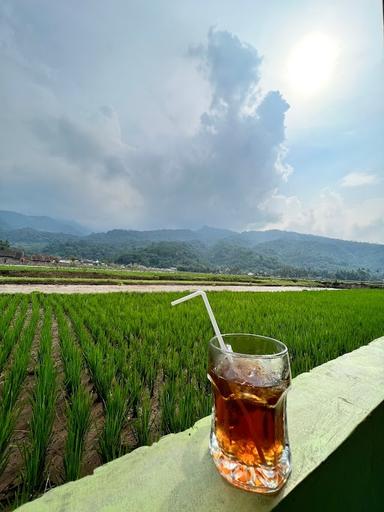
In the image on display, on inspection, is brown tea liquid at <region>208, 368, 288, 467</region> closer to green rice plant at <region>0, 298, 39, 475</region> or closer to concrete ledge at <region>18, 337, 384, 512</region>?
concrete ledge at <region>18, 337, 384, 512</region>

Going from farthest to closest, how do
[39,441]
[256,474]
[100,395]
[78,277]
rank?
[78,277] → [100,395] → [39,441] → [256,474]

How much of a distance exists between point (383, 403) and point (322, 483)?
1.70 ft

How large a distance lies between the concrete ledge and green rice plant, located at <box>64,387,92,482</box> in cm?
32

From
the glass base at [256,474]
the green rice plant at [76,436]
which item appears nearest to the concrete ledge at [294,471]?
the glass base at [256,474]

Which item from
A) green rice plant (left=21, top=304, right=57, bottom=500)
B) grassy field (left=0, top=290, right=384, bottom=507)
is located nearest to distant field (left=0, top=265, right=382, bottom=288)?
grassy field (left=0, top=290, right=384, bottom=507)

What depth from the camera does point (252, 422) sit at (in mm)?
734

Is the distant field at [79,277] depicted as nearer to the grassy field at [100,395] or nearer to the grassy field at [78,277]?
the grassy field at [78,277]

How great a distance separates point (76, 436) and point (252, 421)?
0.81 m

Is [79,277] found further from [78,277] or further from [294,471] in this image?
[294,471]

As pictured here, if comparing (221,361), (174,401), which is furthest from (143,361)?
(221,361)

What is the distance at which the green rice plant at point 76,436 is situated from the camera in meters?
0.98

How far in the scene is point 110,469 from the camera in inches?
30.1

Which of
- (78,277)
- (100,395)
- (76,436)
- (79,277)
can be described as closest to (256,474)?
(76,436)

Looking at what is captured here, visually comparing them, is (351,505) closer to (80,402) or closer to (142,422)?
(142,422)
